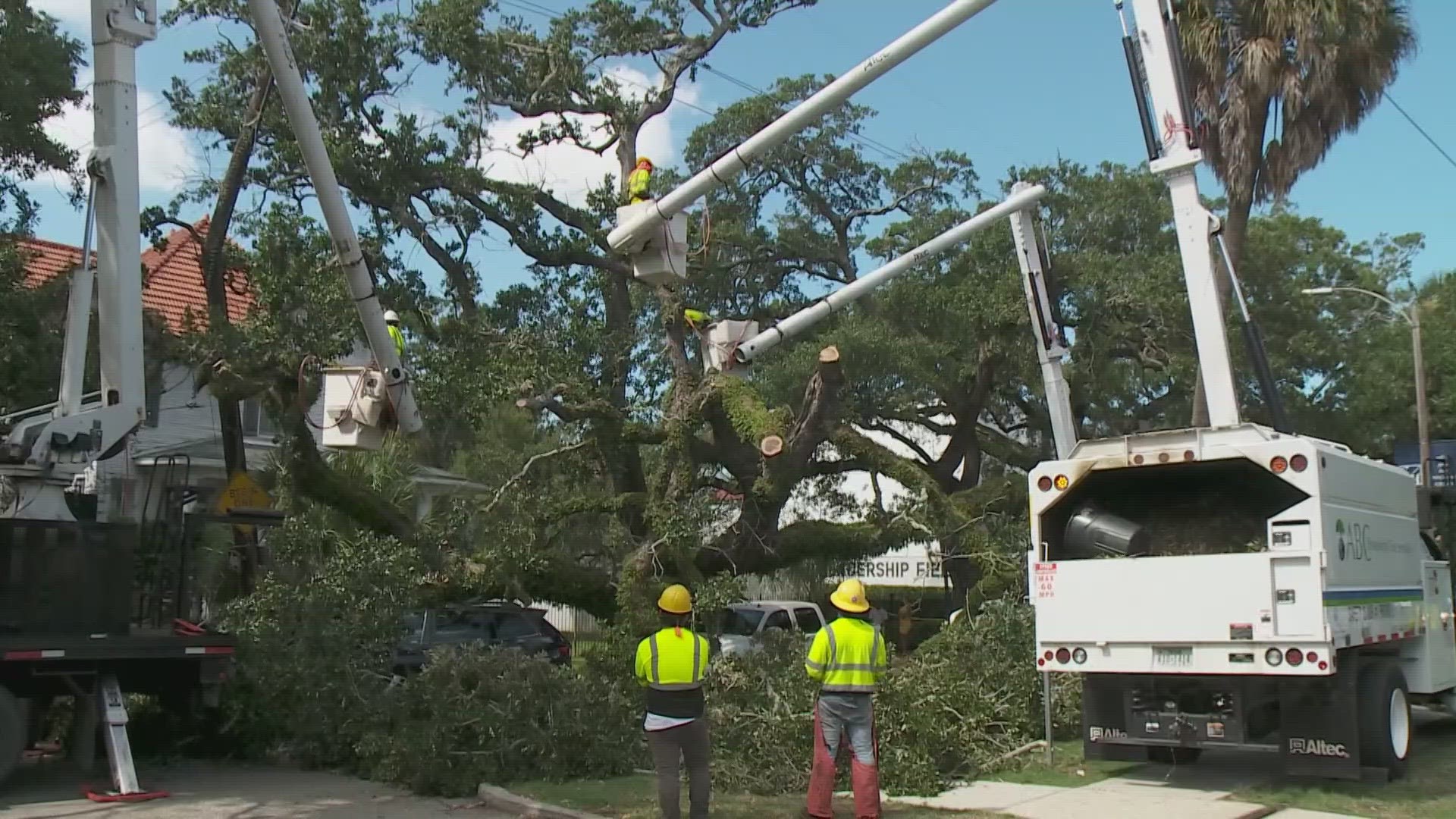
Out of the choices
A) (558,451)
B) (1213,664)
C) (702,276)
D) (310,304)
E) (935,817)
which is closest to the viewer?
(935,817)

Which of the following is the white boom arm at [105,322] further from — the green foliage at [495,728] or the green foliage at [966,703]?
the green foliage at [966,703]

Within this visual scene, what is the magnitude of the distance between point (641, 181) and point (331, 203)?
8.96 ft

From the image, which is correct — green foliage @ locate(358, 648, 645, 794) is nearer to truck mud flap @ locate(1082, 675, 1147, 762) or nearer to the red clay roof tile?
truck mud flap @ locate(1082, 675, 1147, 762)

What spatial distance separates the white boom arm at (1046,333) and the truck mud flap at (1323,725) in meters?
3.63

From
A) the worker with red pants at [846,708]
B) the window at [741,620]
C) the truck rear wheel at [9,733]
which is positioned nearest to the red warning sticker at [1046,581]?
the worker with red pants at [846,708]

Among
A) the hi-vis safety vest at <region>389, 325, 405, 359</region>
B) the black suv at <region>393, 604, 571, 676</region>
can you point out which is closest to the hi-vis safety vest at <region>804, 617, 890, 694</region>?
the hi-vis safety vest at <region>389, 325, 405, 359</region>

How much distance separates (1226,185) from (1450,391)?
11.5 meters

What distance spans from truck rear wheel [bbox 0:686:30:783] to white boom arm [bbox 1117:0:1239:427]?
9.62 metres

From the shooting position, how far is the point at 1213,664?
32.0 feet

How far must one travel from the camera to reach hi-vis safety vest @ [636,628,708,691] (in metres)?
8.25

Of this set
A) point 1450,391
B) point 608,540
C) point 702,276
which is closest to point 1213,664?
point 608,540

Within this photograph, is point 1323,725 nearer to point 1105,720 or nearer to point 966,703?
point 1105,720

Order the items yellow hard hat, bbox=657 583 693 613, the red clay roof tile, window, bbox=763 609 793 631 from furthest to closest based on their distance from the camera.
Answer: the red clay roof tile
window, bbox=763 609 793 631
yellow hard hat, bbox=657 583 693 613

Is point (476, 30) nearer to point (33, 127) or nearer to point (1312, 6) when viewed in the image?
point (33, 127)
